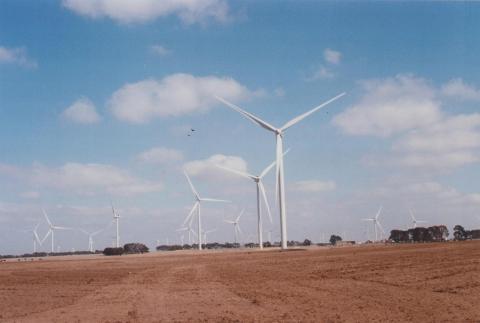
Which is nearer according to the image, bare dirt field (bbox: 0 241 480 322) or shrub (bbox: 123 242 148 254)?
bare dirt field (bbox: 0 241 480 322)

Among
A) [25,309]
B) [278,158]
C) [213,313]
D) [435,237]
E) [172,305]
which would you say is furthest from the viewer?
[435,237]

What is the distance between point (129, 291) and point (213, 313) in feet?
45.5

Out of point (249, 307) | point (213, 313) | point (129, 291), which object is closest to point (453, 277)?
point (249, 307)

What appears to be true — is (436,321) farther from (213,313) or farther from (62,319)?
(62,319)

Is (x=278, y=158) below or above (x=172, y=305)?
above

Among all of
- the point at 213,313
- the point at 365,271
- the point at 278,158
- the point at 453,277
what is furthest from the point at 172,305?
the point at 278,158

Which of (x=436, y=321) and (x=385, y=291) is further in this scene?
(x=385, y=291)

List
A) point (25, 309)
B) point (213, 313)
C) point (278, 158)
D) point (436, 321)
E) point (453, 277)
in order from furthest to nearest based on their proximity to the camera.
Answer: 1. point (278, 158)
2. point (453, 277)
3. point (25, 309)
4. point (213, 313)
5. point (436, 321)

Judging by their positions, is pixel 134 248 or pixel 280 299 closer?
pixel 280 299

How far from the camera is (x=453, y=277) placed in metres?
31.3

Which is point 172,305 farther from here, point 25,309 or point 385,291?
point 385,291

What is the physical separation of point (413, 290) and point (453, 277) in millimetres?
5798

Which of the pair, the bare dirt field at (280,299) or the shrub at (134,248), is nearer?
the bare dirt field at (280,299)

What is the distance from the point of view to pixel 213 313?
74.1 feet
